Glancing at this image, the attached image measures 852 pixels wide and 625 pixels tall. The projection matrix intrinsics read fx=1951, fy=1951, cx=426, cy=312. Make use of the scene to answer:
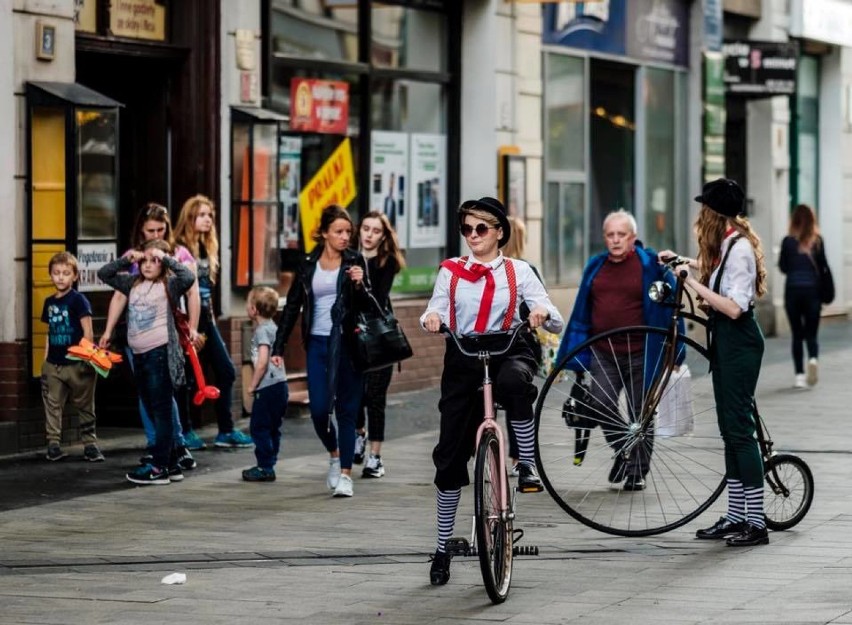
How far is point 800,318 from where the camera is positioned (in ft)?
60.9

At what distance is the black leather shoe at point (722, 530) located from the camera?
9484 mm

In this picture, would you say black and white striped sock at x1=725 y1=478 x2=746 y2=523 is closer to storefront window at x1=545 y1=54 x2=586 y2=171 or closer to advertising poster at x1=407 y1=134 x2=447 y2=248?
advertising poster at x1=407 y1=134 x2=447 y2=248

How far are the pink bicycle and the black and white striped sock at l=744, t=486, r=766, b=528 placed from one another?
172cm

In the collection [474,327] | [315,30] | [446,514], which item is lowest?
A: [446,514]

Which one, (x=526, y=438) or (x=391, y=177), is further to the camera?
(x=391, y=177)

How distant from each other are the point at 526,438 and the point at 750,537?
123 cm

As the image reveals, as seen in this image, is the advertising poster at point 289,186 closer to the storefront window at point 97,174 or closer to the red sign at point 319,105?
the red sign at point 319,105

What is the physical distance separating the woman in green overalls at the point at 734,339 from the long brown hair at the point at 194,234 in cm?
466

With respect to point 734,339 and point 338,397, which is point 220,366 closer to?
point 338,397

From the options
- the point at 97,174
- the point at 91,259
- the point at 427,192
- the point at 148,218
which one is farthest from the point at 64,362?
the point at 427,192

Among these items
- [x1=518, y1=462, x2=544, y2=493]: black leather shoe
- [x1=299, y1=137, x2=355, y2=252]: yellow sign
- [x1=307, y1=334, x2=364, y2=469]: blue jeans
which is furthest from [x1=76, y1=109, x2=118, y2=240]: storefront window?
[x1=518, y1=462, x2=544, y2=493]: black leather shoe

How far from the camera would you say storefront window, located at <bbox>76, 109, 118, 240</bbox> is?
13484 millimetres

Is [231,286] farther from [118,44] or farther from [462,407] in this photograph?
[462,407]

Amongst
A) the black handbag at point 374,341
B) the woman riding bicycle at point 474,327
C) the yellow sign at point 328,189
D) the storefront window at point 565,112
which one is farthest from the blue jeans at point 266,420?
the storefront window at point 565,112
